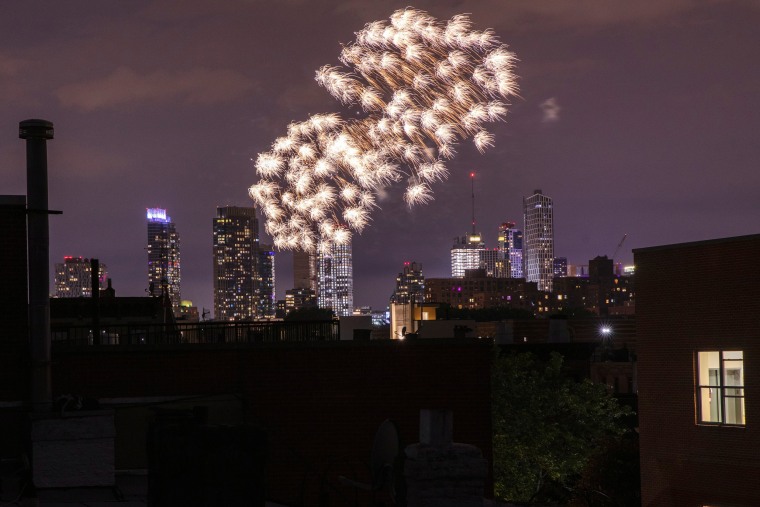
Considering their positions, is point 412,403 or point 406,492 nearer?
point 406,492

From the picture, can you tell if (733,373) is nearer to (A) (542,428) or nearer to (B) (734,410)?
(B) (734,410)

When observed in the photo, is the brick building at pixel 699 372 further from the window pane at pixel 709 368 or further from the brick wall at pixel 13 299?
the brick wall at pixel 13 299

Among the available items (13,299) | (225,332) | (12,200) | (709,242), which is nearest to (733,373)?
(709,242)

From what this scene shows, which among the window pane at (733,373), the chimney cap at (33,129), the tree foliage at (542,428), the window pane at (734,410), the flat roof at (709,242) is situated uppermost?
the chimney cap at (33,129)

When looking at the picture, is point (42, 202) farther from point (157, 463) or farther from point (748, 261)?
point (748, 261)

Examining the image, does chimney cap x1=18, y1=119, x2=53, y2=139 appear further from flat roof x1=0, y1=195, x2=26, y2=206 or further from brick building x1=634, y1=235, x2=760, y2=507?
→ brick building x1=634, y1=235, x2=760, y2=507

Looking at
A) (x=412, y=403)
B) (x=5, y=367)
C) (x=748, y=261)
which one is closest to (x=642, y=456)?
(x=748, y=261)

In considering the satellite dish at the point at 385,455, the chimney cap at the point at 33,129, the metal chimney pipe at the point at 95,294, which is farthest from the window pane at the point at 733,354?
the chimney cap at the point at 33,129
